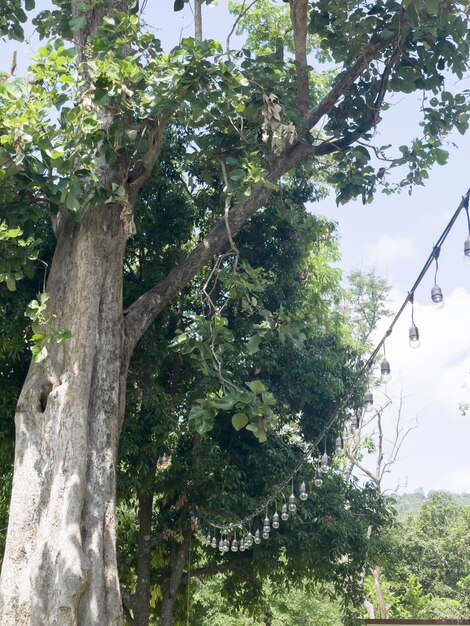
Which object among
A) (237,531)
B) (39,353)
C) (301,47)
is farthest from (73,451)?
(237,531)

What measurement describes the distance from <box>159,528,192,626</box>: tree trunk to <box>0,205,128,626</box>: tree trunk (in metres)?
3.51

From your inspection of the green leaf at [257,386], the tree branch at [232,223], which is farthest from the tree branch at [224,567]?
the green leaf at [257,386]

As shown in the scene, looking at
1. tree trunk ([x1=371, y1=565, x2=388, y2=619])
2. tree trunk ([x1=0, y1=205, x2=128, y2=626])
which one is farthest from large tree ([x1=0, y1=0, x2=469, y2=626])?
tree trunk ([x1=371, y1=565, x2=388, y2=619])

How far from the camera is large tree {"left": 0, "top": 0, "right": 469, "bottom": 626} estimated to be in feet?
15.8

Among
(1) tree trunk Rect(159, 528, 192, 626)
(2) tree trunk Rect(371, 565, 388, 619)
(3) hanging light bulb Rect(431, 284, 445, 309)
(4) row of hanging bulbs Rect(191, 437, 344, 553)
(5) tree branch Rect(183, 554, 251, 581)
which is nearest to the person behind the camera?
(3) hanging light bulb Rect(431, 284, 445, 309)

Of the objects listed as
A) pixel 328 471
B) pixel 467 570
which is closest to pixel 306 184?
pixel 328 471

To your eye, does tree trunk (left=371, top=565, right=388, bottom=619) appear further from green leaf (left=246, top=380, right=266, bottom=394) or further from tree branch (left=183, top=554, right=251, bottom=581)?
green leaf (left=246, top=380, right=266, bottom=394)

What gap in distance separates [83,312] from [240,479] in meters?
3.46

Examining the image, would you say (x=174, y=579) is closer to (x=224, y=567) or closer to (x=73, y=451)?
(x=224, y=567)

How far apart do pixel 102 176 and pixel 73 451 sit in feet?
6.60

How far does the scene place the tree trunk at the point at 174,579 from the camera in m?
8.45

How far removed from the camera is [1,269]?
547cm

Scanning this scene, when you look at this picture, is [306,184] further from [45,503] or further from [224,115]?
[45,503]

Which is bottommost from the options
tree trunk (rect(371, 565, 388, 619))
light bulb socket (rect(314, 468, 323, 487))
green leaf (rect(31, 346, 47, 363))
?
light bulb socket (rect(314, 468, 323, 487))
